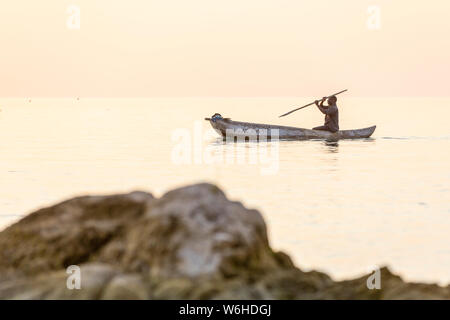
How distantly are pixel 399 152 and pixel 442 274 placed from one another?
26850mm

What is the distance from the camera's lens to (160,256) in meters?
7.28

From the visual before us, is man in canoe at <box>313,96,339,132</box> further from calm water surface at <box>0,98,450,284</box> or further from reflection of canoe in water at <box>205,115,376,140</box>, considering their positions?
calm water surface at <box>0,98,450,284</box>

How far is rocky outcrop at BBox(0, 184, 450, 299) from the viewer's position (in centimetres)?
700

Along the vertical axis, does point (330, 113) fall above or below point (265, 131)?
above

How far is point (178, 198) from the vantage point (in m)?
7.73

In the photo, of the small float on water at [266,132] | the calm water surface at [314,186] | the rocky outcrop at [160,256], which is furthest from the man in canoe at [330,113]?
the rocky outcrop at [160,256]

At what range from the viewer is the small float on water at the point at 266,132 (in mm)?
39944

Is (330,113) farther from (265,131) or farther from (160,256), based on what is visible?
(160,256)

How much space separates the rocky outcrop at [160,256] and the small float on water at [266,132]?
31.9m

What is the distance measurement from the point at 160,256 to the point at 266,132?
1323 inches

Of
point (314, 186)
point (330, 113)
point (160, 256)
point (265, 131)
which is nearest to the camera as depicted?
point (160, 256)

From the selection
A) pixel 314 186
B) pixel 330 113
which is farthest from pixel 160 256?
pixel 330 113
